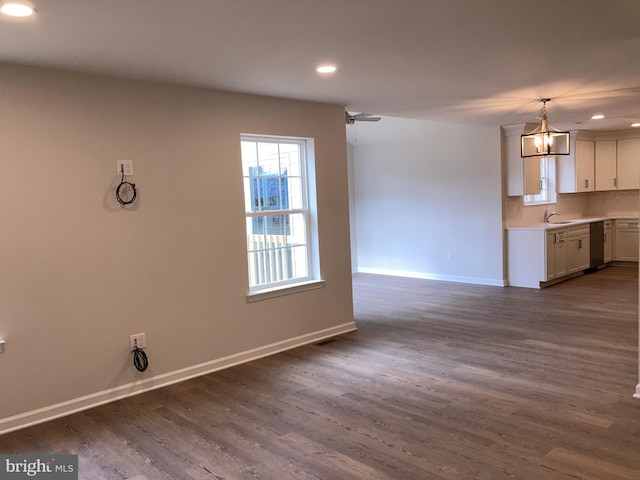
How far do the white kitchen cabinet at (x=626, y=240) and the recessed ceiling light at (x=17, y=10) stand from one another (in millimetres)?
8884

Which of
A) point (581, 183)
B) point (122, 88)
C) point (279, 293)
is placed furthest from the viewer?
point (581, 183)

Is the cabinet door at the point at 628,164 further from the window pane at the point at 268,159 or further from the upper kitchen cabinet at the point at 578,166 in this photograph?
the window pane at the point at 268,159

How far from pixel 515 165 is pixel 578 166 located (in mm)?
1813

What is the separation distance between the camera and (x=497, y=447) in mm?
2781

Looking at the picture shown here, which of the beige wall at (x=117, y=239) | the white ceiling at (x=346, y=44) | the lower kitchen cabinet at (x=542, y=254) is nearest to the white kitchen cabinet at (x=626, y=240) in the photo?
the lower kitchen cabinet at (x=542, y=254)

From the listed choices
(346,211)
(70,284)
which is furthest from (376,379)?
(70,284)

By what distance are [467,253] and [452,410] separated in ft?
15.4

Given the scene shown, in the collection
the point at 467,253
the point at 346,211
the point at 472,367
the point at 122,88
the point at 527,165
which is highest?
the point at 122,88

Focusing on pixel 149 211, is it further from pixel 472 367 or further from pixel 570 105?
pixel 570 105

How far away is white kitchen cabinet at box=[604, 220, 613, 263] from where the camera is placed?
8680 millimetres

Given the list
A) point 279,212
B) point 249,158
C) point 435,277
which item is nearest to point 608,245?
point 435,277

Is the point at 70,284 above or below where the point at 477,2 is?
below

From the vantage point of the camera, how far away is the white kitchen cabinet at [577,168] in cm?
838

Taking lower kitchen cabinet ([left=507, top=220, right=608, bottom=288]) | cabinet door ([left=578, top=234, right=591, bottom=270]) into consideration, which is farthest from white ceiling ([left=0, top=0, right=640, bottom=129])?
cabinet door ([left=578, top=234, right=591, bottom=270])
